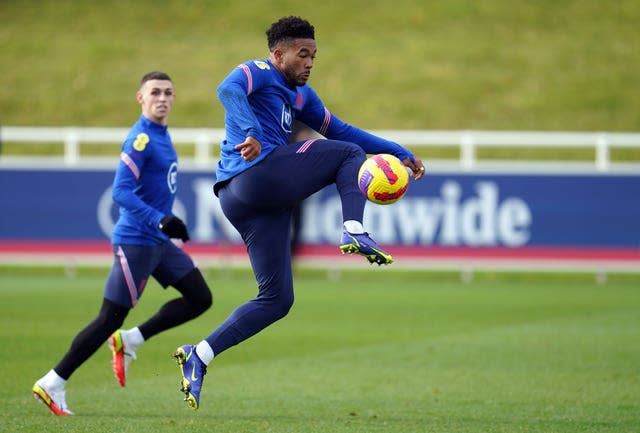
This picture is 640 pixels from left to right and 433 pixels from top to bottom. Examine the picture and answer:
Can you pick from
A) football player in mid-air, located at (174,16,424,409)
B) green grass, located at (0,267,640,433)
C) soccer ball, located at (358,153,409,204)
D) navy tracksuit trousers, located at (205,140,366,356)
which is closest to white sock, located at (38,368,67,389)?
green grass, located at (0,267,640,433)

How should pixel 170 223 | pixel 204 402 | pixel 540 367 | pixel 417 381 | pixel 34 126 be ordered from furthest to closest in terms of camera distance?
pixel 34 126
pixel 540 367
pixel 417 381
pixel 204 402
pixel 170 223

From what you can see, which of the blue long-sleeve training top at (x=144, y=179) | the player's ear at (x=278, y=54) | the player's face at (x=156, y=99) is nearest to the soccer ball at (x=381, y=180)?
the player's ear at (x=278, y=54)

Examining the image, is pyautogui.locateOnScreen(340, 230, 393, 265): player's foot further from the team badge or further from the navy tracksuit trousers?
the team badge

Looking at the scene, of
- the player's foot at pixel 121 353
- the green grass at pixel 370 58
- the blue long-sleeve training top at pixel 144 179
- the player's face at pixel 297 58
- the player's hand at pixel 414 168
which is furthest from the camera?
the green grass at pixel 370 58

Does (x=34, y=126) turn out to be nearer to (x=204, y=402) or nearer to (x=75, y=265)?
(x=75, y=265)

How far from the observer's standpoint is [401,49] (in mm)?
41156

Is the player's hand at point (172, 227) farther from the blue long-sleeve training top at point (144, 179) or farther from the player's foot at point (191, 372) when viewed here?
the player's foot at point (191, 372)

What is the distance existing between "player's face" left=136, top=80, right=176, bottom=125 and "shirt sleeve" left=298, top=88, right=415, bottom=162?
1597 millimetres

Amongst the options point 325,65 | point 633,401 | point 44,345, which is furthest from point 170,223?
point 325,65

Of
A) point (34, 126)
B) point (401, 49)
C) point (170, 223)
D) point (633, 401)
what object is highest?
point (401, 49)

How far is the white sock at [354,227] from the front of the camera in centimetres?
741

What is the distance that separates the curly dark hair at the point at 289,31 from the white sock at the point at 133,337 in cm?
290

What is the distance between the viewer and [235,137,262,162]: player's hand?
24.1ft

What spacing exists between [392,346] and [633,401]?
4026mm
